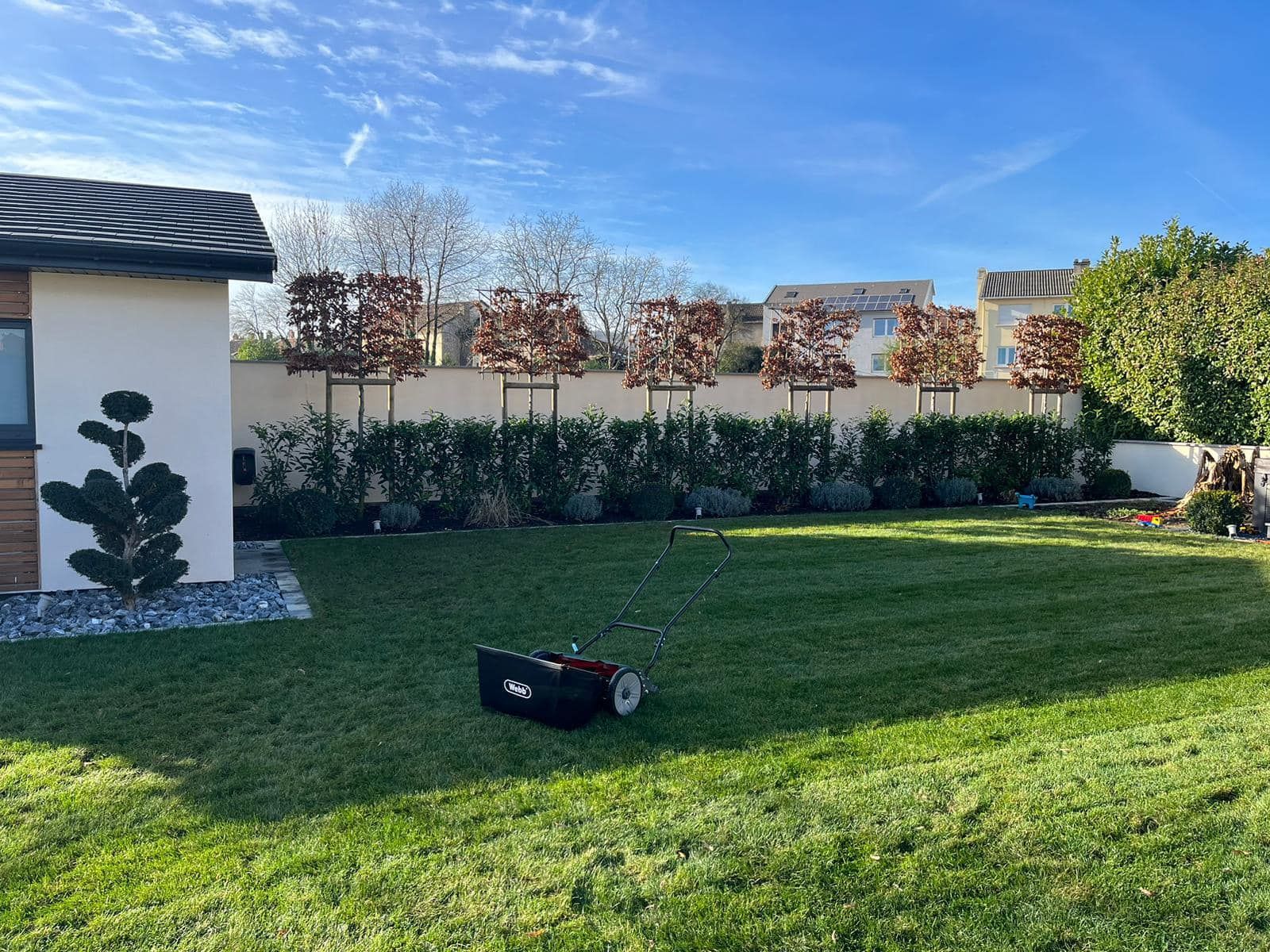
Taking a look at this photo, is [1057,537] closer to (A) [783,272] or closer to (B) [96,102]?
(B) [96,102]

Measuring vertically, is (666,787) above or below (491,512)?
below

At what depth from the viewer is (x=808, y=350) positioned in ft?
43.2

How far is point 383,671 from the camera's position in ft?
16.4

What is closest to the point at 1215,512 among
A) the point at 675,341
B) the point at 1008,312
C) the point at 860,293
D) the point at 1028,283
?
the point at 675,341

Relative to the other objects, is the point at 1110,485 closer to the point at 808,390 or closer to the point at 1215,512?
the point at 1215,512

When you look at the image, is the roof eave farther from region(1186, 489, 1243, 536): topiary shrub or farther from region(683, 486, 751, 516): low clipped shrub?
region(1186, 489, 1243, 536): topiary shrub

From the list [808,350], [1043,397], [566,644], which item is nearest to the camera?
[566,644]

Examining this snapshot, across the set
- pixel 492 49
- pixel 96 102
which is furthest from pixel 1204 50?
pixel 96 102

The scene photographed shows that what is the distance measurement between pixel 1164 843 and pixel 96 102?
14.6m

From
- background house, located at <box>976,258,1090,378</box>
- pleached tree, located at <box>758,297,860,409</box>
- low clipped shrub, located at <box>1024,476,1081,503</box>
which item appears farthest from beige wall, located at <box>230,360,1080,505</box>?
background house, located at <box>976,258,1090,378</box>

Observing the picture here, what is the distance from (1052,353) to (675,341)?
752 cm

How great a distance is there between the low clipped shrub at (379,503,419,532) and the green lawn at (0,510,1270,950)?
3675mm

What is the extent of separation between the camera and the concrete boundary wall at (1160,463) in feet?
46.3

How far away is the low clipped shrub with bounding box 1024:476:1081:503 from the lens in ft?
46.0
